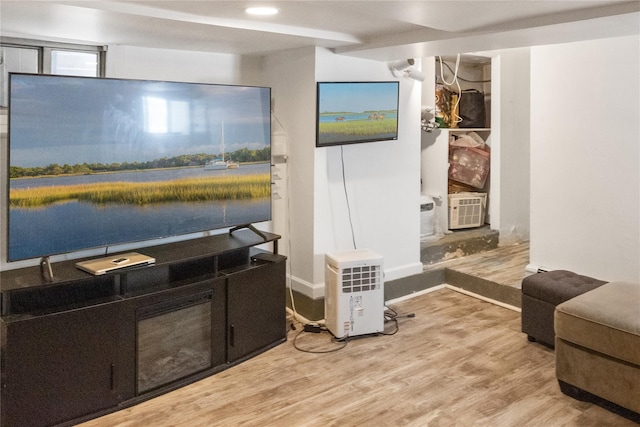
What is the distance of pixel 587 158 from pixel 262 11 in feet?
8.25

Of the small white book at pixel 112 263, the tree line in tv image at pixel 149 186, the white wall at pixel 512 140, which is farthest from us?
the white wall at pixel 512 140

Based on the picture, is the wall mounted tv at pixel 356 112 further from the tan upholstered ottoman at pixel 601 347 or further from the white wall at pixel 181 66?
the tan upholstered ottoman at pixel 601 347

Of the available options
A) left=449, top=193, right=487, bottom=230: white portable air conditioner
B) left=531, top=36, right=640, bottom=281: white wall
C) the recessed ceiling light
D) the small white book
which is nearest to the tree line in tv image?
the small white book

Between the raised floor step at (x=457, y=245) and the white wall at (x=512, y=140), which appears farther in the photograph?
the white wall at (x=512, y=140)

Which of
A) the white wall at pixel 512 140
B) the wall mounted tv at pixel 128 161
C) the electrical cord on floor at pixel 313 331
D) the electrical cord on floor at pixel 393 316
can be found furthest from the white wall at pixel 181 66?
the white wall at pixel 512 140

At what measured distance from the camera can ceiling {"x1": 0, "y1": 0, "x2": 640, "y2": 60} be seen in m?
2.34

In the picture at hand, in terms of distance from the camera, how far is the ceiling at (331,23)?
234 cm

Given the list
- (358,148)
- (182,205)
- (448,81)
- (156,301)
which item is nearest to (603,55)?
(358,148)

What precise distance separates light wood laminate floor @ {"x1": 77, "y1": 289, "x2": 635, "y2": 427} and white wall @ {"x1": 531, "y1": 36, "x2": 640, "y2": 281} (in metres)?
0.82

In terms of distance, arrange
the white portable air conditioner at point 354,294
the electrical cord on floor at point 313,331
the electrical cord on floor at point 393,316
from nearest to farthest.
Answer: the electrical cord on floor at point 313,331
the white portable air conditioner at point 354,294
the electrical cord on floor at point 393,316

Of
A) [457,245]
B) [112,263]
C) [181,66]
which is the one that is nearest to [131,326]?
[112,263]

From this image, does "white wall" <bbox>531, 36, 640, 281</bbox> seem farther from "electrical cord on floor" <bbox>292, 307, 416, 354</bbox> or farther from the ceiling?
"electrical cord on floor" <bbox>292, 307, 416, 354</bbox>

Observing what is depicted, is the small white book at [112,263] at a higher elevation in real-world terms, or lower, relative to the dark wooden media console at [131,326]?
higher

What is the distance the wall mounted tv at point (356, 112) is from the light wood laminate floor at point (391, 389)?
137 centimetres
